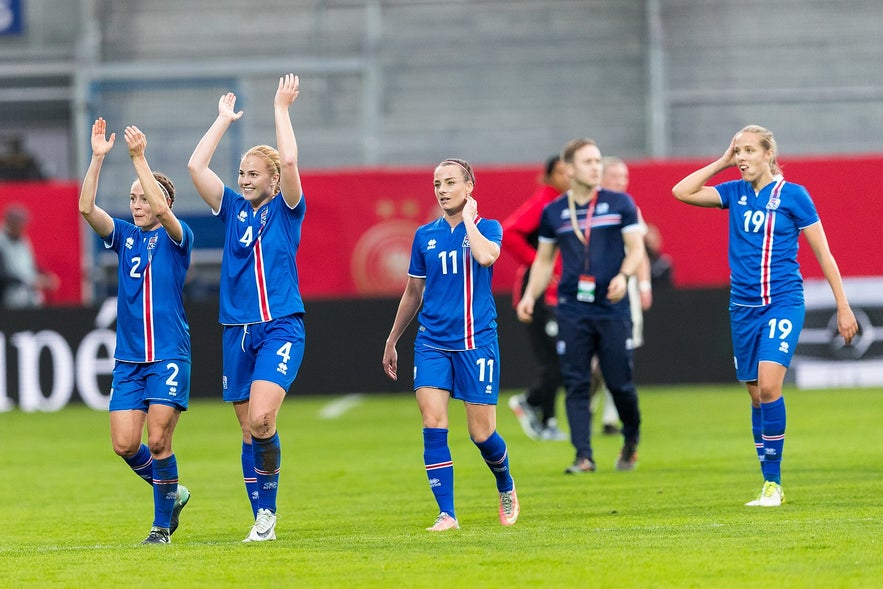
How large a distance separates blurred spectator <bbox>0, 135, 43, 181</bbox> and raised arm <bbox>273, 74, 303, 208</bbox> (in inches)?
568

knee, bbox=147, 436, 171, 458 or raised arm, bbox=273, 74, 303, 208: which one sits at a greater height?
raised arm, bbox=273, 74, 303, 208

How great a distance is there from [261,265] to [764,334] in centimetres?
287

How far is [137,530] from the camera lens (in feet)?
27.0

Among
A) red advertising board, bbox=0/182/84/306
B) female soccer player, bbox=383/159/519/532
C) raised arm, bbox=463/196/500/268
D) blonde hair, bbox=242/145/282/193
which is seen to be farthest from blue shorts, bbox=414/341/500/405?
red advertising board, bbox=0/182/84/306

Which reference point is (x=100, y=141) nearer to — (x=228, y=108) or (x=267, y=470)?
(x=228, y=108)

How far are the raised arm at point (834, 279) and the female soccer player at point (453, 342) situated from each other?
1.85m

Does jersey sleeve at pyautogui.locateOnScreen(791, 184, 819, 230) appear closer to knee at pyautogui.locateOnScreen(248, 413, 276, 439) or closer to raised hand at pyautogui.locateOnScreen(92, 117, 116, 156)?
knee at pyautogui.locateOnScreen(248, 413, 276, 439)

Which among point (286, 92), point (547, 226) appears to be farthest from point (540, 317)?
point (286, 92)

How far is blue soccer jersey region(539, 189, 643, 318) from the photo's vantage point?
33.4ft

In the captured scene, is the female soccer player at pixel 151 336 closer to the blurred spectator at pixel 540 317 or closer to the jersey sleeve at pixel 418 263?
the jersey sleeve at pixel 418 263

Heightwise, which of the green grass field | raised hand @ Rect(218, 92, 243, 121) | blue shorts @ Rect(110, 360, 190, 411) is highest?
raised hand @ Rect(218, 92, 243, 121)

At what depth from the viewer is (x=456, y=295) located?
768cm

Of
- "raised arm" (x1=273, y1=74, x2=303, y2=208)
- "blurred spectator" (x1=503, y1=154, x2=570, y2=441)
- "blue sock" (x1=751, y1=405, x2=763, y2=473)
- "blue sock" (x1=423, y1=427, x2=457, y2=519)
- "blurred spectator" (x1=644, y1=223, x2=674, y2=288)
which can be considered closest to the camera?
"raised arm" (x1=273, y1=74, x2=303, y2=208)

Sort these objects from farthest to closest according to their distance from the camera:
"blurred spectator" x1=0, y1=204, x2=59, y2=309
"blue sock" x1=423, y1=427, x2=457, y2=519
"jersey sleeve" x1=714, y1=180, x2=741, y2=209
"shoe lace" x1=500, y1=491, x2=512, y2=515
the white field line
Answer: "blurred spectator" x1=0, y1=204, x2=59, y2=309, the white field line, "jersey sleeve" x1=714, y1=180, x2=741, y2=209, "shoe lace" x1=500, y1=491, x2=512, y2=515, "blue sock" x1=423, y1=427, x2=457, y2=519
